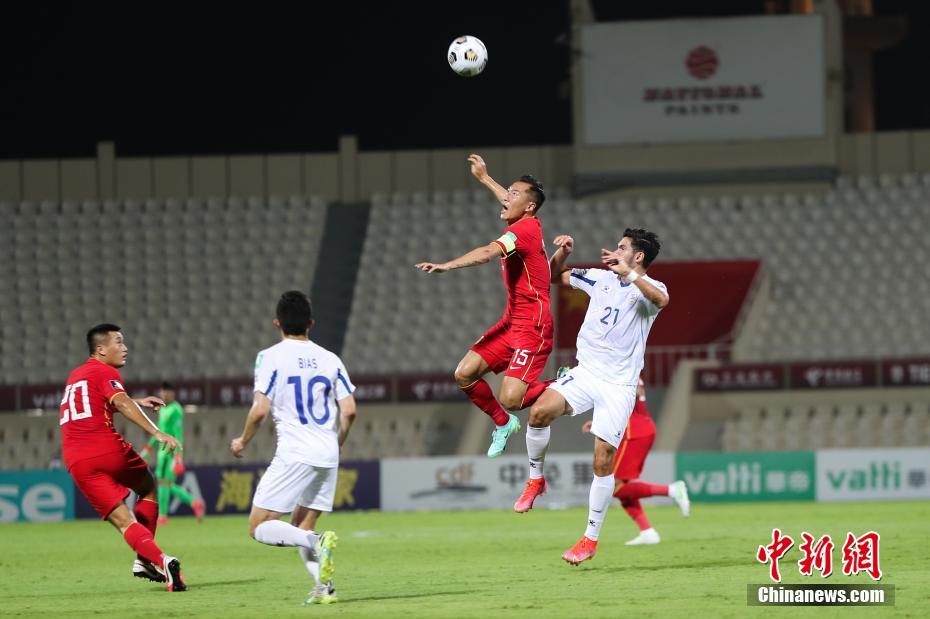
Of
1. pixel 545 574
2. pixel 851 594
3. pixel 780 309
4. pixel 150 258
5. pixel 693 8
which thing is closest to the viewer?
pixel 851 594

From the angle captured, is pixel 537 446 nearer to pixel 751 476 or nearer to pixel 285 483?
pixel 285 483

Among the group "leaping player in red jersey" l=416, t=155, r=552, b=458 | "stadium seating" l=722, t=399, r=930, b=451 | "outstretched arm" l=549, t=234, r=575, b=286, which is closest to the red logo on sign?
"stadium seating" l=722, t=399, r=930, b=451

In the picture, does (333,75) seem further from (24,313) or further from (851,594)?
(851,594)

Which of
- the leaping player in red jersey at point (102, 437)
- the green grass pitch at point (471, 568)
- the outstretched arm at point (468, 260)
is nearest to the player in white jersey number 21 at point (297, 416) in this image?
the green grass pitch at point (471, 568)

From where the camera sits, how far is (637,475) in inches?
598

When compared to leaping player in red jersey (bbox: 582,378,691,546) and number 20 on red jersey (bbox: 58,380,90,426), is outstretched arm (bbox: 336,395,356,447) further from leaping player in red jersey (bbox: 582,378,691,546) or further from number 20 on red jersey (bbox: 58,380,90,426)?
leaping player in red jersey (bbox: 582,378,691,546)

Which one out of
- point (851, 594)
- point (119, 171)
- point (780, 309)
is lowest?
point (851, 594)

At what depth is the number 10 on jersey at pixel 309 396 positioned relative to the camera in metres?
9.97

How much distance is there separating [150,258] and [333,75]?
663 centimetres

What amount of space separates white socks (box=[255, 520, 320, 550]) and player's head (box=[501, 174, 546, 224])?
324 cm

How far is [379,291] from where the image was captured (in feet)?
99.0

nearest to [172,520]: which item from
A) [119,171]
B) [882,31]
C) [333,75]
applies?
[119,171]

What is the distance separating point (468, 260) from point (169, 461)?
1205 centimetres

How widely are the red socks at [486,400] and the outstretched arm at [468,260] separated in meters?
1.56
